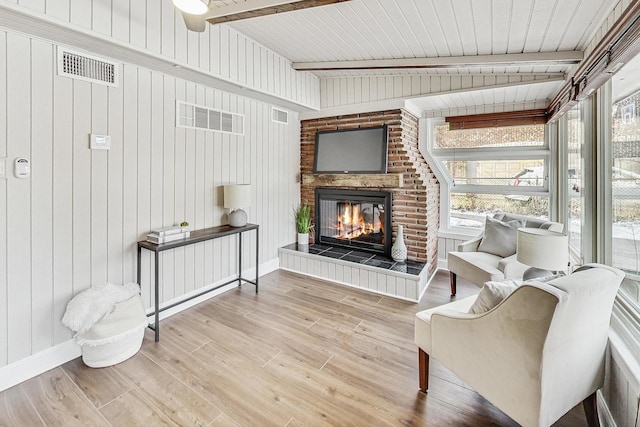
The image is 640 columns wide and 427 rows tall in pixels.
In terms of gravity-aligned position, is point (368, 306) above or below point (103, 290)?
below

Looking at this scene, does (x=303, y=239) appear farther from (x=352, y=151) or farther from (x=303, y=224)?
(x=352, y=151)

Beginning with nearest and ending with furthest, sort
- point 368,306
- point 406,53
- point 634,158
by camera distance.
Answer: point 634,158, point 406,53, point 368,306

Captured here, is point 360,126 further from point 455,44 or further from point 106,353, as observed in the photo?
point 106,353

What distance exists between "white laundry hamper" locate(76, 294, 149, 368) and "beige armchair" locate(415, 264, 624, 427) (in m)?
2.30

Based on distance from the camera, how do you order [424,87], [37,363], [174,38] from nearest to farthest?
[37,363] < [174,38] < [424,87]

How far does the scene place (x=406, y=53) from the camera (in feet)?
10.1

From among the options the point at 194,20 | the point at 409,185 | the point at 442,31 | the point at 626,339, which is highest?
the point at 442,31

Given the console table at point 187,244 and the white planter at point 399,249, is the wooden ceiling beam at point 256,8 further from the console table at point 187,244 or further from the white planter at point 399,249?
the white planter at point 399,249

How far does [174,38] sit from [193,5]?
4.36 feet

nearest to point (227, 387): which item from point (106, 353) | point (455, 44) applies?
point (106, 353)

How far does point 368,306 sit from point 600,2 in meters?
2.94

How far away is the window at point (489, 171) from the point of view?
3.95m

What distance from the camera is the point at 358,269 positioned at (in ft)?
12.5

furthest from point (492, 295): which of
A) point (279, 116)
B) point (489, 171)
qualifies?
point (279, 116)
